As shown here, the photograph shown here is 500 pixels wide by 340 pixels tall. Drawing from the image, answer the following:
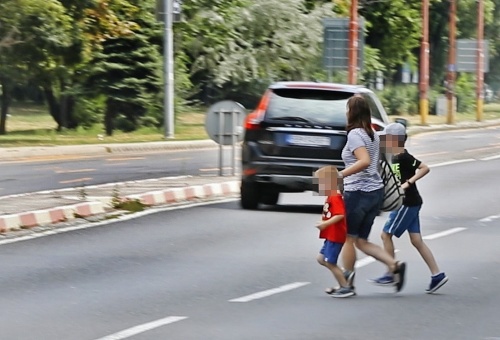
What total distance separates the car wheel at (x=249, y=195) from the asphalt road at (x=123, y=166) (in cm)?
375

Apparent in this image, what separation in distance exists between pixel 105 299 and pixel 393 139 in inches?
101

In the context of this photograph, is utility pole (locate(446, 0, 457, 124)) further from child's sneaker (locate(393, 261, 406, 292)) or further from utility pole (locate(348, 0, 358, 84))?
child's sneaker (locate(393, 261, 406, 292))

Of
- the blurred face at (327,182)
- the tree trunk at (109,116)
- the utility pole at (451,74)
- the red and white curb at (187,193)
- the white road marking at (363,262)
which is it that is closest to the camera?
the blurred face at (327,182)

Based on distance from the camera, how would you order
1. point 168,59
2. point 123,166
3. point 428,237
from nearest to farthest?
1. point 428,237
2. point 123,166
3. point 168,59

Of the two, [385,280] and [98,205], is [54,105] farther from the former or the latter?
[385,280]

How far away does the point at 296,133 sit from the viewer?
17.8 metres

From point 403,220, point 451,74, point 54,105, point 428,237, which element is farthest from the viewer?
point 451,74

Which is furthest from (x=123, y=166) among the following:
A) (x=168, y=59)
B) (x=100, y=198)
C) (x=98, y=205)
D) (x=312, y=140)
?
(x=168, y=59)

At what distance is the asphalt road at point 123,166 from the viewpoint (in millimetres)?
23031

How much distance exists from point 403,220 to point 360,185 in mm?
640

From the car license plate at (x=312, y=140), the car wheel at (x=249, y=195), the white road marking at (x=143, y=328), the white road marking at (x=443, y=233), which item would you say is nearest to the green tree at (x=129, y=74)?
the car wheel at (x=249, y=195)

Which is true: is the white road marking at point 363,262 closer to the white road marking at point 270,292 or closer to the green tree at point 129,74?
the white road marking at point 270,292

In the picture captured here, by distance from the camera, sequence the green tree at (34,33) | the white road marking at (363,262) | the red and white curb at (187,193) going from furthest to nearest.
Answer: the green tree at (34,33)
the red and white curb at (187,193)
the white road marking at (363,262)

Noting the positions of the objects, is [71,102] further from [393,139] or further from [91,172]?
[393,139]
